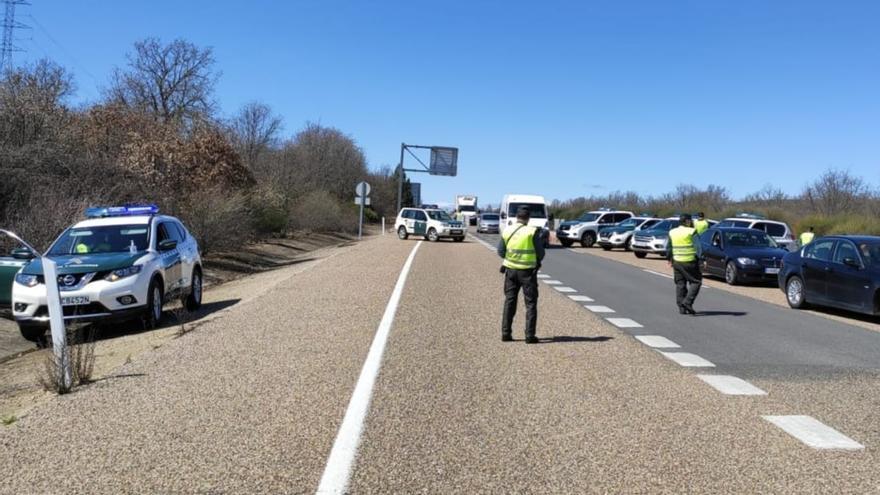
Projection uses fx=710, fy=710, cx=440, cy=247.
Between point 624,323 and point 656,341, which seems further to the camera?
point 624,323

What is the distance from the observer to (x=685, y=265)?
12281mm

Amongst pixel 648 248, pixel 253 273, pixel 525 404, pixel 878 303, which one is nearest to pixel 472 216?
pixel 648 248

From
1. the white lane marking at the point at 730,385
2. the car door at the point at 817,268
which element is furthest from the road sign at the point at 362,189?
the white lane marking at the point at 730,385

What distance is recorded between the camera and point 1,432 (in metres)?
5.31

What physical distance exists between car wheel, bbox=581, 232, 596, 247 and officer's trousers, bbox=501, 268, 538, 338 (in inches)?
1171

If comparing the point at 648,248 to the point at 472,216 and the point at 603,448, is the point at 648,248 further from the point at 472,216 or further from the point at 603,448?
the point at 472,216

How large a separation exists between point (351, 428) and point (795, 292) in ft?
37.8

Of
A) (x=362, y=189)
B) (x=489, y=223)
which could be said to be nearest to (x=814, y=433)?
(x=362, y=189)

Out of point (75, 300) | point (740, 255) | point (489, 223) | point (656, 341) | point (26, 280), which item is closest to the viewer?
point (656, 341)

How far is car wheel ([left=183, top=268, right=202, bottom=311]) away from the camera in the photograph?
13.2 metres

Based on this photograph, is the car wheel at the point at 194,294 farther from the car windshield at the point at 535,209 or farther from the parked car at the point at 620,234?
the parked car at the point at 620,234

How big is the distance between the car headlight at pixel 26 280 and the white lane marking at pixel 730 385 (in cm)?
909

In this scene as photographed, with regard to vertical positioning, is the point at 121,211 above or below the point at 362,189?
below

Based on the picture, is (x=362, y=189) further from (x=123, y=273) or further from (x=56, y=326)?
(x=56, y=326)
